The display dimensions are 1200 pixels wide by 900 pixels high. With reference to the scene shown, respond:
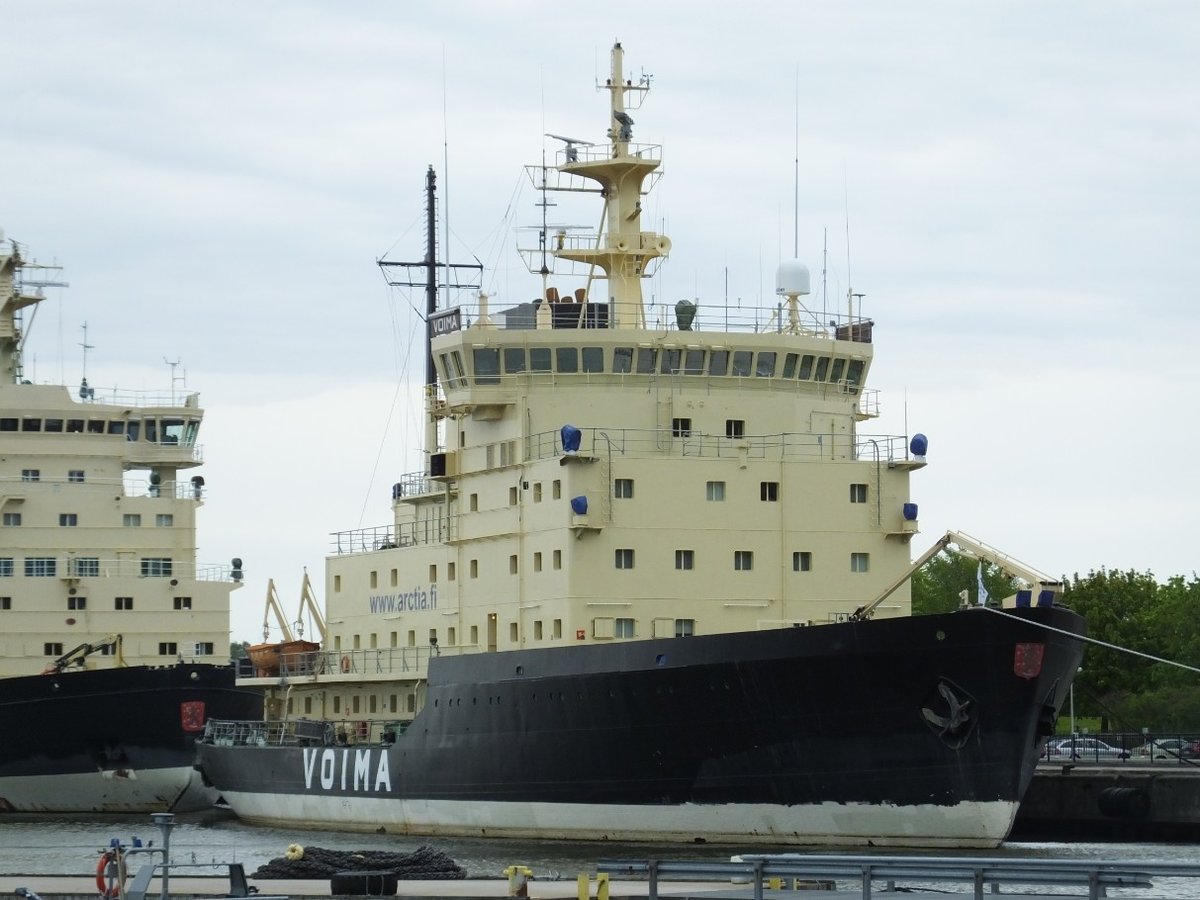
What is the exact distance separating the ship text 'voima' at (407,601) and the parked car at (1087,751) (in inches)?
580

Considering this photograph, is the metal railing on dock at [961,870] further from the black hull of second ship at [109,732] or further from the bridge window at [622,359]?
the black hull of second ship at [109,732]

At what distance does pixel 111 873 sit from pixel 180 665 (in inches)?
978

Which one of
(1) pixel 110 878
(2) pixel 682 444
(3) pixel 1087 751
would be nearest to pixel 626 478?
(2) pixel 682 444

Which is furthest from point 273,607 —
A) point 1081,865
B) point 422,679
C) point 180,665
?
point 1081,865

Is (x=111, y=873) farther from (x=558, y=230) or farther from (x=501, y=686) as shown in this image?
(x=558, y=230)

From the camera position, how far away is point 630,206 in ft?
127

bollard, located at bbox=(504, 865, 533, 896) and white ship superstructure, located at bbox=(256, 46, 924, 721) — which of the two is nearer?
bollard, located at bbox=(504, 865, 533, 896)

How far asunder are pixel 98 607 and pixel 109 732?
12.6 ft

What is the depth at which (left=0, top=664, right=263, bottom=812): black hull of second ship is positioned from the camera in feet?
152

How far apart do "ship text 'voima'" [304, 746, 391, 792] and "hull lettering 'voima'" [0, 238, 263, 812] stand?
25.5 feet

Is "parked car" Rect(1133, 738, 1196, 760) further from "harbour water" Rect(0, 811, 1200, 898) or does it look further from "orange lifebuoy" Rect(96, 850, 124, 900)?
"orange lifebuoy" Rect(96, 850, 124, 900)

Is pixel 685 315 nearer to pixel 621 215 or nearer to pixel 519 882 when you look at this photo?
pixel 621 215

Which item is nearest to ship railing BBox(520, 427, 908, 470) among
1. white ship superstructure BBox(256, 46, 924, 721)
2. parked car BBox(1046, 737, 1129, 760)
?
white ship superstructure BBox(256, 46, 924, 721)

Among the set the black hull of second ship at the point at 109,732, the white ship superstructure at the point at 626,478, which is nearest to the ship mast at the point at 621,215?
the white ship superstructure at the point at 626,478
